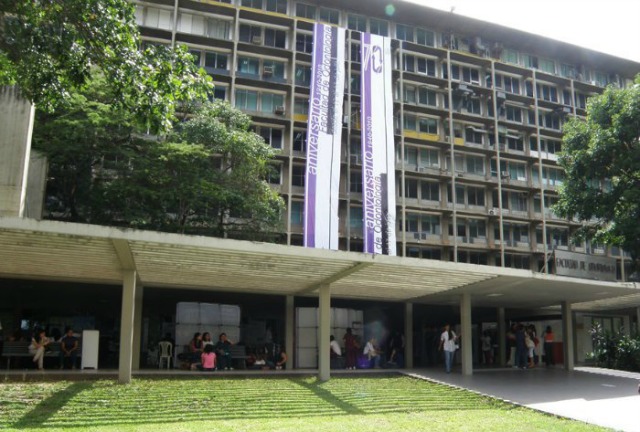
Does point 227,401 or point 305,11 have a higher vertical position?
point 305,11

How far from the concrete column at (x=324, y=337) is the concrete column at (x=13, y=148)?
7550 millimetres

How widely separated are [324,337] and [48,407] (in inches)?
281

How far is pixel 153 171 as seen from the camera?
21.6 m

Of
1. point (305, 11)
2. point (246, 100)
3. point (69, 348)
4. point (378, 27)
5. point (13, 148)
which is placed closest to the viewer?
point (13, 148)

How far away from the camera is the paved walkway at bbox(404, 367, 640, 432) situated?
1041 cm

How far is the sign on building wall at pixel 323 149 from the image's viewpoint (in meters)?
26.8

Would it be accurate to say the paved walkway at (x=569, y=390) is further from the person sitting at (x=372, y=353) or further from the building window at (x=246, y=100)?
the building window at (x=246, y=100)

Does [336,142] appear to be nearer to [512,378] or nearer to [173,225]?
[173,225]

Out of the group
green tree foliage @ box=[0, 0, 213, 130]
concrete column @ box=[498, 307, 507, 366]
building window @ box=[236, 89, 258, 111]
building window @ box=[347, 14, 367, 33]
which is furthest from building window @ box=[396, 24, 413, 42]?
green tree foliage @ box=[0, 0, 213, 130]

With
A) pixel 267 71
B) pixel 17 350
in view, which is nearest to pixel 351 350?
pixel 17 350

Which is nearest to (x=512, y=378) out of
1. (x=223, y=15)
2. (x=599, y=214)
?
(x=599, y=214)

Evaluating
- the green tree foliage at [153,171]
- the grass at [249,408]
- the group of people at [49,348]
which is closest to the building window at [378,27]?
the green tree foliage at [153,171]

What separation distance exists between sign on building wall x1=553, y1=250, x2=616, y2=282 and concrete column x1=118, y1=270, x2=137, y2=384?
11804 mm

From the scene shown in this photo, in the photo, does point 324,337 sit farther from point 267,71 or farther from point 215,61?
point 267,71
